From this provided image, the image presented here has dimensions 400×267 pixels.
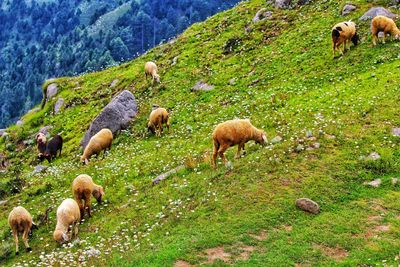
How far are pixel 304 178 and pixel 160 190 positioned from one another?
696cm

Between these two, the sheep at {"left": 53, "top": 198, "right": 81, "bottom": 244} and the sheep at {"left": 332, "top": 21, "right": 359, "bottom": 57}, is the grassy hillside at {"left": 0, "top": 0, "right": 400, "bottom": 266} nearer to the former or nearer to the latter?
the sheep at {"left": 53, "top": 198, "right": 81, "bottom": 244}

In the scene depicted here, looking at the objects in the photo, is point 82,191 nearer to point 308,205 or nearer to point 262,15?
point 308,205

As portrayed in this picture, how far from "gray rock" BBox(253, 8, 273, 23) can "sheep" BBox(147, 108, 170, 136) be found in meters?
19.7

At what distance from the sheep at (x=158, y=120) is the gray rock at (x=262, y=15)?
19656mm

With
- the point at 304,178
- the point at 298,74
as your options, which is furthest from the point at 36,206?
the point at 298,74

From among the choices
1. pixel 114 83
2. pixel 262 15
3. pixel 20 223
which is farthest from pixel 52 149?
pixel 262 15

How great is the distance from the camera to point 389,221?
1700 cm

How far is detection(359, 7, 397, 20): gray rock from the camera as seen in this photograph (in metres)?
36.2

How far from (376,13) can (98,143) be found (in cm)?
2383

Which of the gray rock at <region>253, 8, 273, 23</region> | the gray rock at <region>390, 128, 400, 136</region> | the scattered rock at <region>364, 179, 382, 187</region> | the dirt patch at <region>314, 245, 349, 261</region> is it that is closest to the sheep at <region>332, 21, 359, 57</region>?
the gray rock at <region>390, 128, 400, 136</region>

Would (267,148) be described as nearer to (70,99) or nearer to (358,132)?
(358,132)

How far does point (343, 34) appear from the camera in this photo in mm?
32781

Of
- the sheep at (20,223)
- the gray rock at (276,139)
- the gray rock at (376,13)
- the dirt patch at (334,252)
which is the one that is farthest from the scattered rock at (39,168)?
the gray rock at (376,13)

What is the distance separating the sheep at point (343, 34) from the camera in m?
32.6
